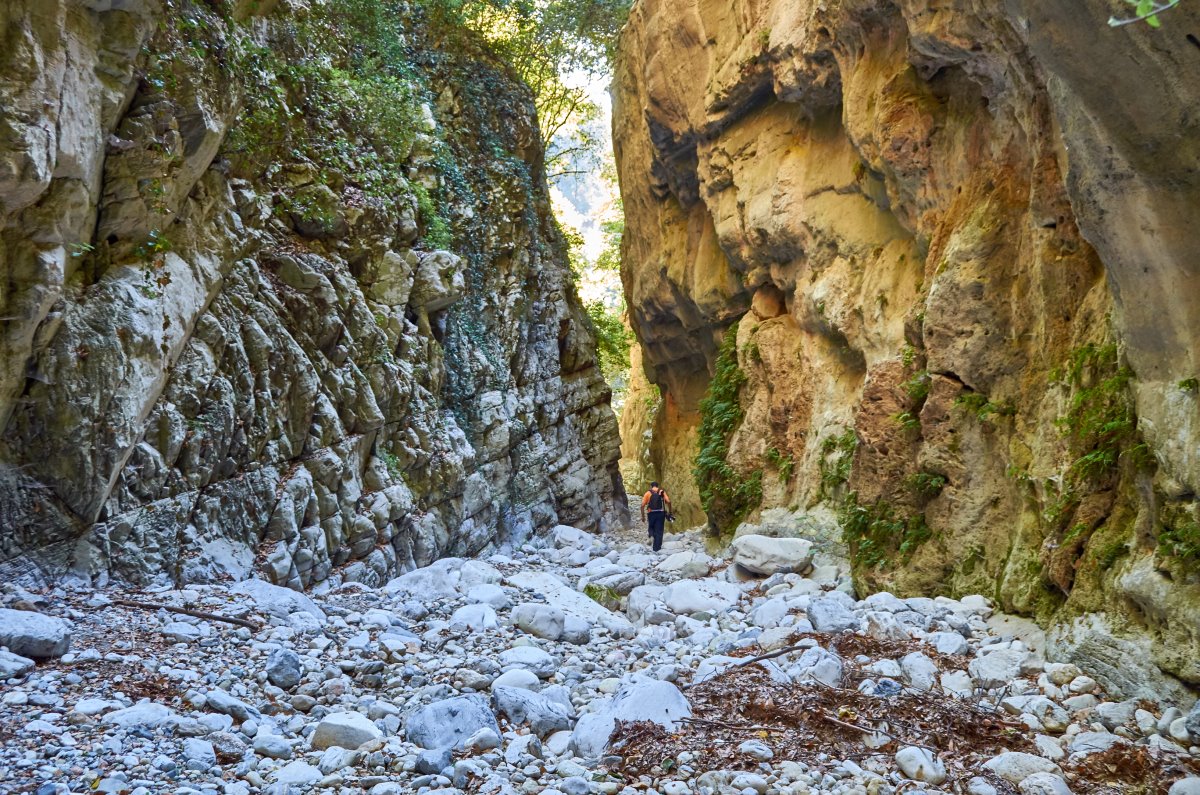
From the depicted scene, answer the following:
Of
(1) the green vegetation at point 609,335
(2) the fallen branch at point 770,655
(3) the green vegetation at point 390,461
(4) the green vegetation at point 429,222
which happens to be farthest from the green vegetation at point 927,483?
(1) the green vegetation at point 609,335

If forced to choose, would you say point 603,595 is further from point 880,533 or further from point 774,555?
point 880,533

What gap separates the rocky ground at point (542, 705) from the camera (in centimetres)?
390

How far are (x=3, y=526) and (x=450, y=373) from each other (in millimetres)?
8118

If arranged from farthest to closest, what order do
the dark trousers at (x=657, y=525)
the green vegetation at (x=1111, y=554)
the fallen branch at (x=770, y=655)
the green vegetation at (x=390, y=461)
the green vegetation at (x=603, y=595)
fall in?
the dark trousers at (x=657, y=525)
the green vegetation at (x=390, y=461)
the green vegetation at (x=603, y=595)
the fallen branch at (x=770, y=655)
the green vegetation at (x=1111, y=554)

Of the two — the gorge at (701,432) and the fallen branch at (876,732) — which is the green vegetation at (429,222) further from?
the fallen branch at (876,732)

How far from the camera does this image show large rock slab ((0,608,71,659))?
4789 mm

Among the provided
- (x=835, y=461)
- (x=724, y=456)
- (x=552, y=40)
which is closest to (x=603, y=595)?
(x=835, y=461)

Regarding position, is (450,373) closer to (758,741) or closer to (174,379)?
(174,379)

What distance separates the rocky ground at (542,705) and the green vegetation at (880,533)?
1.03 m

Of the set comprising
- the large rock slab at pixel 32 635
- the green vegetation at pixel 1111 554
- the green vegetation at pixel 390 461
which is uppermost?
the green vegetation at pixel 390 461

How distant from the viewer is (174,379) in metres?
7.56

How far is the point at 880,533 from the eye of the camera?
8.45 meters

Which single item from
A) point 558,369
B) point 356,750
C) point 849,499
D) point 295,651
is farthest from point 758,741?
point 558,369

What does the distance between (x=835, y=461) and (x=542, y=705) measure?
6.73 metres
